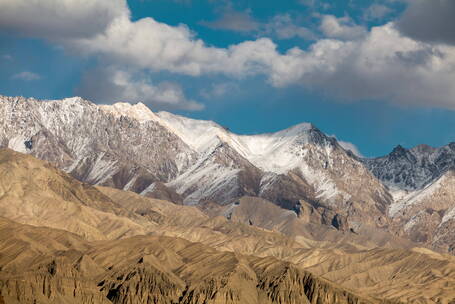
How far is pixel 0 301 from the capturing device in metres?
75.9

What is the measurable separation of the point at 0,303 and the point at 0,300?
71 cm

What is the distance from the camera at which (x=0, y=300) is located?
76.2m

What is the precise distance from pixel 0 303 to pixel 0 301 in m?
0.39

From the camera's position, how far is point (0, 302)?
75688mm

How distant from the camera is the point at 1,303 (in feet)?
251

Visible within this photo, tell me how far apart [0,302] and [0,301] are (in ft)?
0.65

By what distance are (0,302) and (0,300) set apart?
0.52 metres

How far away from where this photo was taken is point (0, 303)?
248 feet

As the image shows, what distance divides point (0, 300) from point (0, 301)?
1.05 feet
